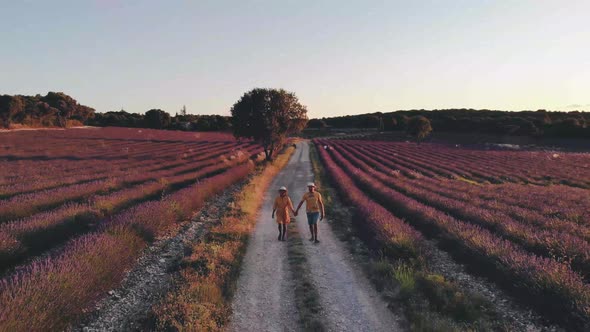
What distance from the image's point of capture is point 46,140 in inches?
1795

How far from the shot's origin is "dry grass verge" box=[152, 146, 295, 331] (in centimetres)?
555

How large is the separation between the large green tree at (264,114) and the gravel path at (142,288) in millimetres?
21110

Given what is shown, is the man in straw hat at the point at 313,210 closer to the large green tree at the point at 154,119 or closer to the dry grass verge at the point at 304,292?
the dry grass verge at the point at 304,292

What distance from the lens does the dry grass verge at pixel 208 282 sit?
5555 millimetres

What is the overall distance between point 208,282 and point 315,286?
7.26 feet

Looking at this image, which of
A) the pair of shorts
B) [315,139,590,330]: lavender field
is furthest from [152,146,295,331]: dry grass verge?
[315,139,590,330]: lavender field

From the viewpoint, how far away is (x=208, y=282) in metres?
6.96

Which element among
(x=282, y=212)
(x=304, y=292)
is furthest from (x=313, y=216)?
(x=304, y=292)

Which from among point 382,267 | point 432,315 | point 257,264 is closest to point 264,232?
point 257,264

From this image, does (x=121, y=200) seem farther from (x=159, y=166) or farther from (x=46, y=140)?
(x=46, y=140)

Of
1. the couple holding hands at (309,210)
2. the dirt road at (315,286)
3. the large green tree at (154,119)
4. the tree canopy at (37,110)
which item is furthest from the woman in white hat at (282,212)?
the large green tree at (154,119)

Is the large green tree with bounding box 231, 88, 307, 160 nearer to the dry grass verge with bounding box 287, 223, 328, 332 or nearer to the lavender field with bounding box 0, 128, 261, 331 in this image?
the lavender field with bounding box 0, 128, 261, 331

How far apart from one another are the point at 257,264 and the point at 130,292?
2929 mm

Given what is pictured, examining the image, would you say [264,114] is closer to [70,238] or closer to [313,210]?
[313,210]
